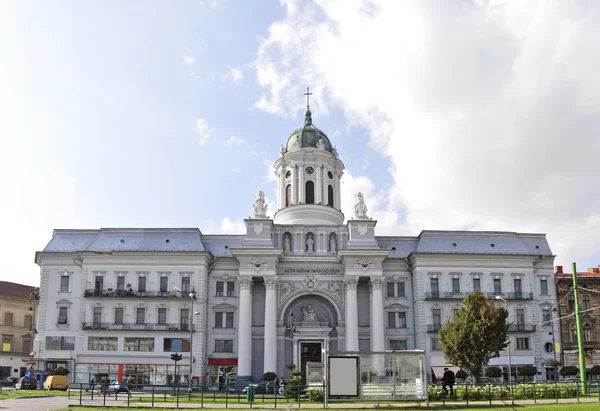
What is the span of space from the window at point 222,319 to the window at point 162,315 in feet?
16.9

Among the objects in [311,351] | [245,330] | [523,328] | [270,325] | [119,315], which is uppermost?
[119,315]

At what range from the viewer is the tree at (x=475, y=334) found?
52500 mm

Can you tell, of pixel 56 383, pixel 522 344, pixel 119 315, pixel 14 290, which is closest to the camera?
pixel 56 383

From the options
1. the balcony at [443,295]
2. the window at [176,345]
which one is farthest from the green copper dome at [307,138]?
the window at [176,345]

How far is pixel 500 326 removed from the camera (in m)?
53.3

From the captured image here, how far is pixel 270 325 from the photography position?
2606 inches

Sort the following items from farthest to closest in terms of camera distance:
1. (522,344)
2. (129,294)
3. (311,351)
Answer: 1. (311,351)
2. (522,344)
3. (129,294)

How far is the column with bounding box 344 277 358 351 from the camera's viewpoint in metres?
66.6

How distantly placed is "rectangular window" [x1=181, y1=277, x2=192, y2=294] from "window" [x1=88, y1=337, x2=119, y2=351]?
8075 mm

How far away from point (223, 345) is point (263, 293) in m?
6.65

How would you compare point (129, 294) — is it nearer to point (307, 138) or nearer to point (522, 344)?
point (307, 138)

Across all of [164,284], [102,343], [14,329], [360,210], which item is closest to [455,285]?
[360,210]

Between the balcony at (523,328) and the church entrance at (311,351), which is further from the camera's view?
the church entrance at (311,351)

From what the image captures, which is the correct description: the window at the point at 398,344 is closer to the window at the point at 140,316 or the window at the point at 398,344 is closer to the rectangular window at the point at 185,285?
the rectangular window at the point at 185,285
